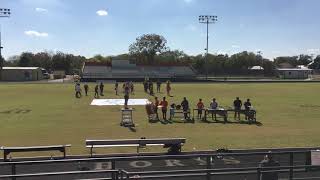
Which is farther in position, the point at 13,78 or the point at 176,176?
the point at 13,78

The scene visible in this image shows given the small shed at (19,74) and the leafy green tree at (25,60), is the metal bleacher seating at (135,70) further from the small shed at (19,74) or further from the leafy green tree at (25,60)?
the leafy green tree at (25,60)

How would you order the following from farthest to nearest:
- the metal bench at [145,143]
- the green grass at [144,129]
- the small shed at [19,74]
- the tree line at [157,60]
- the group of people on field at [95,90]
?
the tree line at [157,60], the small shed at [19,74], the group of people on field at [95,90], the green grass at [144,129], the metal bench at [145,143]

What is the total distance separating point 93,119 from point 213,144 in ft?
38.5

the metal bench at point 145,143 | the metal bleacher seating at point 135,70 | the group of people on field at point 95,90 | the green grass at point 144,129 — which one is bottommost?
the green grass at point 144,129

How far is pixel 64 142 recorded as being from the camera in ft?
75.3

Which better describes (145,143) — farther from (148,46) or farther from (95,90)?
(148,46)

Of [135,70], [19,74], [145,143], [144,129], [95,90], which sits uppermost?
[135,70]

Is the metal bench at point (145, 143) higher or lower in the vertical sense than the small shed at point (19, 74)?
lower

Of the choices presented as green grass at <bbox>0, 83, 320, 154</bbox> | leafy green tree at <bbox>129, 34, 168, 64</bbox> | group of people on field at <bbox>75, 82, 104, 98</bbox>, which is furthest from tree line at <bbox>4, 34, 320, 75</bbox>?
green grass at <bbox>0, 83, 320, 154</bbox>

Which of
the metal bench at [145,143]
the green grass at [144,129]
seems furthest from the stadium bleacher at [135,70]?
the metal bench at [145,143]

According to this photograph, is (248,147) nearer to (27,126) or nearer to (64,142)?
(64,142)

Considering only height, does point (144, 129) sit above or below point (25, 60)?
below

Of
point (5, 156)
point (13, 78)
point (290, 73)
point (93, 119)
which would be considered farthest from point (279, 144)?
point (290, 73)

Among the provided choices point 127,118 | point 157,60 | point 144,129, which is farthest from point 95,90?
point 157,60
